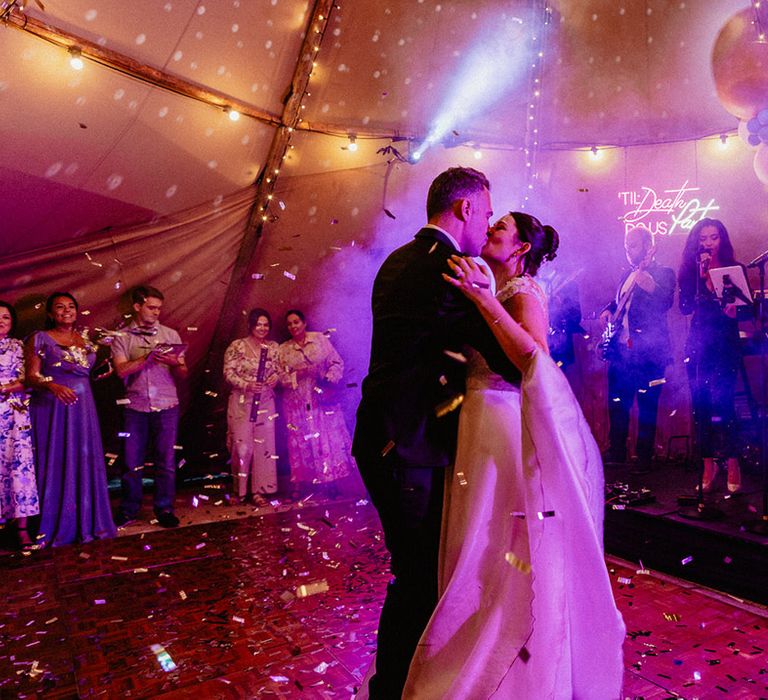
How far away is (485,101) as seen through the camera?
222 inches

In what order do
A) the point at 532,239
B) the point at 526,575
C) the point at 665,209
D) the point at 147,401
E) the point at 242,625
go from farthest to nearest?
the point at 665,209 → the point at 147,401 → the point at 242,625 → the point at 532,239 → the point at 526,575

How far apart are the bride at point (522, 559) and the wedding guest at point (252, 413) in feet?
12.7

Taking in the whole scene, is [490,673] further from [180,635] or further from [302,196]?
[302,196]

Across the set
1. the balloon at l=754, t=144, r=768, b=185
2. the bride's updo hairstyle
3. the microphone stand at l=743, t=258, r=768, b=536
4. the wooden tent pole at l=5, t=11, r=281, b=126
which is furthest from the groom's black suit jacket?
the balloon at l=754, t=144, r=768, b=185

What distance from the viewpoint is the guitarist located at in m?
5.00

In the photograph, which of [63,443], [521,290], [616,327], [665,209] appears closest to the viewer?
[521,290]

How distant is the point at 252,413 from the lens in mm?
5414

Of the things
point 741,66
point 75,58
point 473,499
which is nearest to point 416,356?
point 473,499

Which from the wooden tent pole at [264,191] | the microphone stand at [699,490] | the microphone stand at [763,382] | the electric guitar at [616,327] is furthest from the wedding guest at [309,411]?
the microphone stand at [763,382]

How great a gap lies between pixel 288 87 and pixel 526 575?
436cm

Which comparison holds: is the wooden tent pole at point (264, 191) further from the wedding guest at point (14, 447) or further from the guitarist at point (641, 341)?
the guitarist at point (641, 341)

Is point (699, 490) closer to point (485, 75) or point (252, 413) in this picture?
point (252, 413)

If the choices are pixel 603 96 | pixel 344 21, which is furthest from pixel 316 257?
pixel 603 96

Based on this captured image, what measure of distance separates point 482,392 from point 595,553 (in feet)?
1.84
